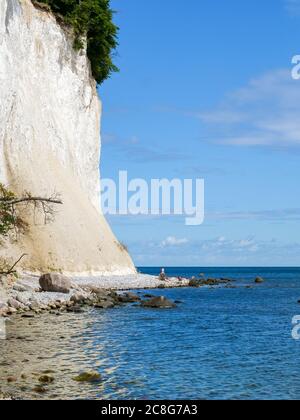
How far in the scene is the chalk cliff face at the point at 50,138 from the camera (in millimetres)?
51875

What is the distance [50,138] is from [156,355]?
126ft

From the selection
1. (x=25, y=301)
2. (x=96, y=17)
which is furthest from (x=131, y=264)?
(x=25, y=301)

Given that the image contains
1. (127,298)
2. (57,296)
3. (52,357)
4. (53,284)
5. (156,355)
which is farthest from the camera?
(127,298)

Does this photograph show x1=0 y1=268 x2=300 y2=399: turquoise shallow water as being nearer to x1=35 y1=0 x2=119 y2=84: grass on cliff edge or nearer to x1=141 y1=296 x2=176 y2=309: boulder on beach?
x1=141 y1=296 x2=176 y2=309: boulder on beach

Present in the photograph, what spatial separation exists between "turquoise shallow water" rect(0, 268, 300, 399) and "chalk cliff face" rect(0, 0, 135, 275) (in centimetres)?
1691

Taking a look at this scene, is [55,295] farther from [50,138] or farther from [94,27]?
[94,27]

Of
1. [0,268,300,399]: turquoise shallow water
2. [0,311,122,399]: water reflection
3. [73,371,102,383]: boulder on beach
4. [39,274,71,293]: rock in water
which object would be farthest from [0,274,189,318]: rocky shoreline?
[73,371,102,383]: boulder on beach

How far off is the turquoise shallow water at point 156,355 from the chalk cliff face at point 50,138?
16.9 m

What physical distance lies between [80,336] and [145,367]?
6622 mm

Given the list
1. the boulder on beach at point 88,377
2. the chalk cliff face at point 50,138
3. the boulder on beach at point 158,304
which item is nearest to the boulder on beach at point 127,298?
the boulder on beach at point 158,304

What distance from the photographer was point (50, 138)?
193 ft

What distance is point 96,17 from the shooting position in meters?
65.7

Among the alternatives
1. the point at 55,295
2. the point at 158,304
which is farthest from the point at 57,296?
the point at 158,304
